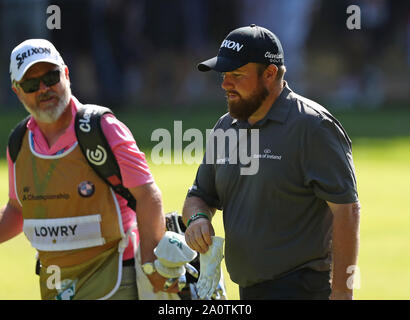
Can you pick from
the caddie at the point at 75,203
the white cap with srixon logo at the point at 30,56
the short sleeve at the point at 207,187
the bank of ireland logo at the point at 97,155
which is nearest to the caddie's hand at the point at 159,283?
the caddie at the point at 75,203

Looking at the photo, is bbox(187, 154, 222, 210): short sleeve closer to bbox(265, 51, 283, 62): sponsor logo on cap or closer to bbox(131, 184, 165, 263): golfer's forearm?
bbox(131, 184, 165, 263): golfer's forearm

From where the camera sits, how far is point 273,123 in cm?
497

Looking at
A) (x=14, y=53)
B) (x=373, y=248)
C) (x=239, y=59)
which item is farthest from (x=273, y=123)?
(x=373, y=248)

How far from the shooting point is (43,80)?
5.49m

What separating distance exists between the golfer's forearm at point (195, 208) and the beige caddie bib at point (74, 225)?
435 millimetres

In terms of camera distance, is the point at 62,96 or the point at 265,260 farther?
the point at 62,96

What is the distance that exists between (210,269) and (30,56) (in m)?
1.62

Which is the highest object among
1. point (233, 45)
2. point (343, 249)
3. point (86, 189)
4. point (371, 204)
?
point (233, 45)

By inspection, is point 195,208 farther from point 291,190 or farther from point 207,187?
point 291,190

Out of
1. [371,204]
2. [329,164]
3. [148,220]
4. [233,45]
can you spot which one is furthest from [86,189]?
[371,204]

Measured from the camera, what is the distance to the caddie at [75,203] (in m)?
5.43

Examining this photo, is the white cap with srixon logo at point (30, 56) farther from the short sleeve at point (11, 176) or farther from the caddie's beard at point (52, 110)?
the short sleeve at point (11, 176)
